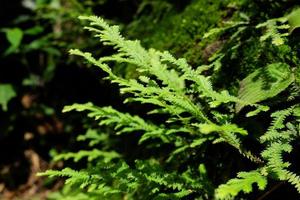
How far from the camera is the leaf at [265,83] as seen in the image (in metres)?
1.50

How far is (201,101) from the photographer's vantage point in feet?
6.55

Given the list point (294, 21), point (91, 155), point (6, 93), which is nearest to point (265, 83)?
point (294, 21)

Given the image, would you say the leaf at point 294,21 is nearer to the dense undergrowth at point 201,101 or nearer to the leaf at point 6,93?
the dense undergrowth at point 201,101

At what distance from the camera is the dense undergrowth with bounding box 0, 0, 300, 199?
1394mm

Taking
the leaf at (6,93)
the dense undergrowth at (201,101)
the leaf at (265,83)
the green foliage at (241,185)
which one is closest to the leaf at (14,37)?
the leaf at (6,93)

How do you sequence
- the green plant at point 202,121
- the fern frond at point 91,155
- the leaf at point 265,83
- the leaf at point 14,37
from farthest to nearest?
the leaf at point 14,37, the fern frond at point 91,155, the leaf at point 265,83, the green plant at point 202,121

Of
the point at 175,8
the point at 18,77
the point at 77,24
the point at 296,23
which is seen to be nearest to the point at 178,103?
the point at 296,23

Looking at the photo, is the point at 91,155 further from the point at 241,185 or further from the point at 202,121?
the point at 241,185

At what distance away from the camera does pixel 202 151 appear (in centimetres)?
201

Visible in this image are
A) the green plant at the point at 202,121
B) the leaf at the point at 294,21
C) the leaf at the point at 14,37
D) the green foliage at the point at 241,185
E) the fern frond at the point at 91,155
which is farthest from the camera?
the leaf at the point at 14,37

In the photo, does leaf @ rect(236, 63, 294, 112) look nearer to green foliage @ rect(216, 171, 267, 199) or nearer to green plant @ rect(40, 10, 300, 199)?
green plant @ rect(40, 10, 300, 199)

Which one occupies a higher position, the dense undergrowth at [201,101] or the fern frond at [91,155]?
the dense undergrowth at [201,101]

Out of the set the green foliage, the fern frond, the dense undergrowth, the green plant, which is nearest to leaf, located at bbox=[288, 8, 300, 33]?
the dense undergrowth

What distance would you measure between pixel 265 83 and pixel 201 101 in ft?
1.54
